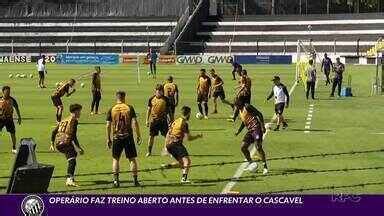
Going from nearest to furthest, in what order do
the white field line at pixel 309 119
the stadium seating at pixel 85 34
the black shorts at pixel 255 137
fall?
the black shorts at pixel 255 137 < the white field line at pixel 309 119 < the stadium seating at pixel 85 34

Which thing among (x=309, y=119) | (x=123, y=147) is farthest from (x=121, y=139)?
(x=309, y=119)

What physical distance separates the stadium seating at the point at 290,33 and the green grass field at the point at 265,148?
43173 millimetres

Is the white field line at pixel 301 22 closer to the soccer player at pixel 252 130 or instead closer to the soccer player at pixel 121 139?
the soccer player at pixel 252 130

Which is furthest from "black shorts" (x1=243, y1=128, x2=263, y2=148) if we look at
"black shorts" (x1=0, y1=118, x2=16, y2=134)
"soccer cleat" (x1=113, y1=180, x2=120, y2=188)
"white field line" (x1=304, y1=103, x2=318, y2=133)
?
"white field line" (x1=304, y1=103, x2=318, y2=133)

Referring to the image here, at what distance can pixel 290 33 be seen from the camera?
281ft

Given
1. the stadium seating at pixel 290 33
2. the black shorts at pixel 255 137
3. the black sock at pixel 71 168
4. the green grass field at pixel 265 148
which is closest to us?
the black sock at pixel 71 168

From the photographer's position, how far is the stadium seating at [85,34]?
86250 millimetres

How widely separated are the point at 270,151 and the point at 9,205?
1223cm

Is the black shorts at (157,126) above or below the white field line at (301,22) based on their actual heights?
below

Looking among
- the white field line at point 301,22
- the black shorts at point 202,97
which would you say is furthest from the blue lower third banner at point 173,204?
the white field line at point 301,22

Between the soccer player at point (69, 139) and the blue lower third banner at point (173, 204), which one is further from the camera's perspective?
the soccer player at point (69, 139)

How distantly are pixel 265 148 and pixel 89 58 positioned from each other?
5650 cm

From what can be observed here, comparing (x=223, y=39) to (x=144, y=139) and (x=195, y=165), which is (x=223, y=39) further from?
(x=195, y=165)

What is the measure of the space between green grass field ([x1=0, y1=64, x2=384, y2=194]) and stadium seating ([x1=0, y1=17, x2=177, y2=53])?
4641 centimetres
